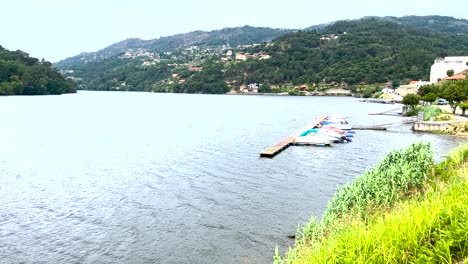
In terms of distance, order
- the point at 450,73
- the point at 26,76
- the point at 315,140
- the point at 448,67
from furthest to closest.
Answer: the point at 26,76, the point at 448,67, the point at 450,73, the point at 315,140

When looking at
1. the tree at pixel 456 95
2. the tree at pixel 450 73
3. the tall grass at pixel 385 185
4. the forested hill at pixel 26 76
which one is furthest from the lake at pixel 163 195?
the forested hill at pixel 26 76

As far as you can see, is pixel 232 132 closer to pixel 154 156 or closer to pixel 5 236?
pixel 154 156

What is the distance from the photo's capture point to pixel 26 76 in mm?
161875

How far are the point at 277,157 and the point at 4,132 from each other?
4019 cm

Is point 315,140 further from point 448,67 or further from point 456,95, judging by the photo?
point 448,67

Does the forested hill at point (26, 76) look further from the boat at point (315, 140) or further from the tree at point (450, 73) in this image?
the tree at point (450, 73)

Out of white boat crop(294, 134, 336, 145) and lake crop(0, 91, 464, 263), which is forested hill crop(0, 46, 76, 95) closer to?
lake crop(0, 91, 464, 263)

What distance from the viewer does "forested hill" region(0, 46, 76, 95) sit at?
159 metres

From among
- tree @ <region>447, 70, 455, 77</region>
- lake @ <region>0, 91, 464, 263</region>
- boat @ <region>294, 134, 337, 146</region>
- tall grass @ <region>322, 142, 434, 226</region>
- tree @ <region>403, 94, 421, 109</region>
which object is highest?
tree @ <region>447, 70, 455, 77</region>

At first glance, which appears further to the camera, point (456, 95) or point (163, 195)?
point (456, 95)

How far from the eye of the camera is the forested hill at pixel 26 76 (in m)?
159

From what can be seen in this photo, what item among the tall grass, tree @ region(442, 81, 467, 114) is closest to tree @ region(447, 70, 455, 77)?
tree @ region(442, 81, 467, 114)

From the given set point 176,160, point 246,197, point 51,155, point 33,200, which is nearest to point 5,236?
point 33,200

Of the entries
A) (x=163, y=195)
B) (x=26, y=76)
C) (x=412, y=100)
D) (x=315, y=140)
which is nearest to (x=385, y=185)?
(x=163, y=195)
